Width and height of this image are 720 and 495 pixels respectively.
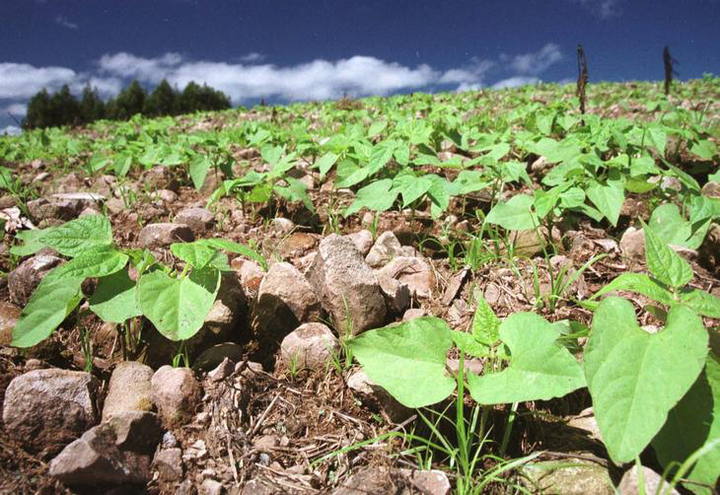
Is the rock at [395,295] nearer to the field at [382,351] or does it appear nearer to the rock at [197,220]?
the field at [382,351]

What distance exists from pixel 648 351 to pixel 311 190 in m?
2.19

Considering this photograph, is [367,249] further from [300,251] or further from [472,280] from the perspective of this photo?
[472,280]

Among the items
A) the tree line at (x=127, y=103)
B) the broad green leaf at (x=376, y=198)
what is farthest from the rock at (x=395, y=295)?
the tree line at (x=127, y=103)

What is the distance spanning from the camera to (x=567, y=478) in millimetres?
911

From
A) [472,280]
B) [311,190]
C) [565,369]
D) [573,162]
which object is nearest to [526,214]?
[472,280]

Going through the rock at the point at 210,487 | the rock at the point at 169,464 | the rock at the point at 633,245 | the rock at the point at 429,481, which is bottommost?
the rock at the point at 210,487

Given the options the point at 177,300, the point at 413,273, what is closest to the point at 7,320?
the point at 177,300

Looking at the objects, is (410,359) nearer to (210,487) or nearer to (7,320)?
(210,487)

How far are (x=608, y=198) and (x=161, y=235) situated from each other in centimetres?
211

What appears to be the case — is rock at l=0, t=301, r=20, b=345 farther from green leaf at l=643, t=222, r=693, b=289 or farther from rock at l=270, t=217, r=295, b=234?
green leaf at l=643, t=222, r=693, b=289

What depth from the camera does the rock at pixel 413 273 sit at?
1631 millimetres

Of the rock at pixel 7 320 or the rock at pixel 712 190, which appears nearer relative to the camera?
the rock at pixel 7 320

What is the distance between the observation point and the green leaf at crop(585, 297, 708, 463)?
0.75 meters

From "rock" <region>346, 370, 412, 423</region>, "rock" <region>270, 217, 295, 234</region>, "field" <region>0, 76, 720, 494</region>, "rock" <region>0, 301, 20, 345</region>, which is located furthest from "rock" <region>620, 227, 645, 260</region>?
"rock" <region>0, 301, 20, 345</region>
